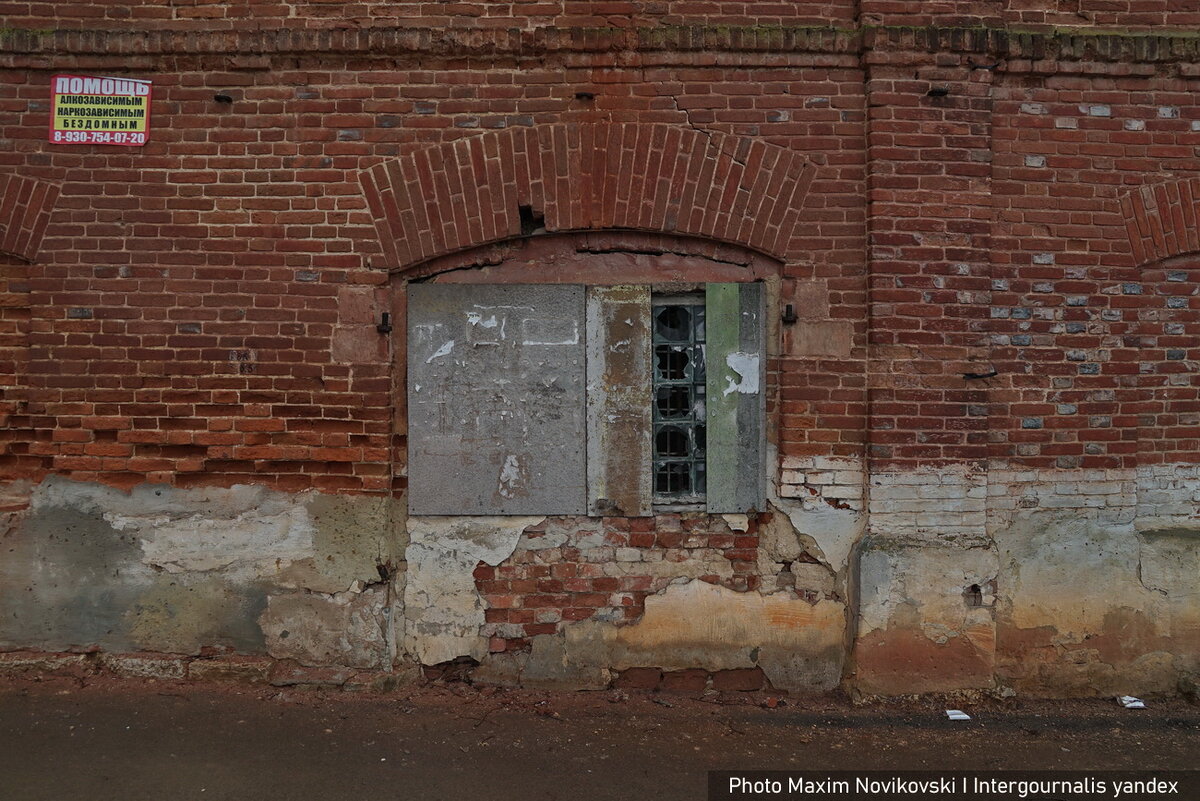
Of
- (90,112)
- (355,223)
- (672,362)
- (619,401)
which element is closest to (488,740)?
(619,401)

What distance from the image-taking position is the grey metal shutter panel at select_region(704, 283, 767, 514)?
15.6 feet

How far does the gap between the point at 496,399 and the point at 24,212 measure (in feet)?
9.51

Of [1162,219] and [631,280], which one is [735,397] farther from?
[1162,219]

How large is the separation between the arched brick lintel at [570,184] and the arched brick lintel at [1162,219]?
2109 mm

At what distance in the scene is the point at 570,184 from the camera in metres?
4.65

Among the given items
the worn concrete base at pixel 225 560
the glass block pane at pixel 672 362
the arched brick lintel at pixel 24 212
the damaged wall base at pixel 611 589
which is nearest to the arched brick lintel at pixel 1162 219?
the damaged wall base at pixel 611 589

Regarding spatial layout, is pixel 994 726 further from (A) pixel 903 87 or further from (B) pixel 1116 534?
(A) pixel 903 87

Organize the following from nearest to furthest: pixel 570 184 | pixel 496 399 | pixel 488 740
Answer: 1. pixel 488 740
2. pixel 570 184
3. pixel 496 399

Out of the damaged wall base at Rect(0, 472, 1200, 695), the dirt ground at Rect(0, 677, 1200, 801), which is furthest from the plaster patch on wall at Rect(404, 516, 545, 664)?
the dirt ground at Rect(0, 677, 1200, 801)

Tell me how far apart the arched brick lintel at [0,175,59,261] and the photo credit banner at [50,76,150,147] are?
0.29 meters

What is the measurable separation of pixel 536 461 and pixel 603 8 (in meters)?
2.66

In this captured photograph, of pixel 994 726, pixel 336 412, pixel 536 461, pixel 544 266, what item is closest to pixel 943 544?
pixel 994 726

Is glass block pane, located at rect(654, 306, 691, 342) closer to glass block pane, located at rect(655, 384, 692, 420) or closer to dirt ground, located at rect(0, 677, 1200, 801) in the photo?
glass block pane, located at rect(655, 384, 692, 420)

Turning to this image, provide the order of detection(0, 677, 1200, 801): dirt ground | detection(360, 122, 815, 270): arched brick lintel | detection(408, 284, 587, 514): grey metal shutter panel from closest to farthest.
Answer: detection(0, 677, 1200, 801): dirt ground
detection(360, 122, 815, 270): arched brick lintel
detection(408, 284, 587, 514): grey metal shutter panel
